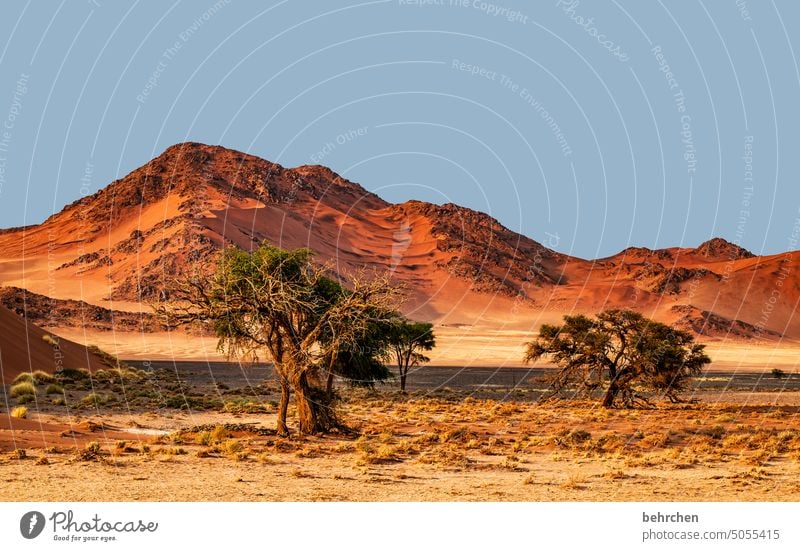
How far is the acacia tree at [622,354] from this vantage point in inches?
2170

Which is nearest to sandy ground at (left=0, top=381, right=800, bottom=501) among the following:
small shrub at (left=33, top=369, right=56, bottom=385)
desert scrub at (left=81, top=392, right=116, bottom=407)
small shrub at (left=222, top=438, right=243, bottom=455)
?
small shrub at (left=222, top=438, right=243, bottom=455)

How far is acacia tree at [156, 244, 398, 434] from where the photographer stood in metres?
33.6

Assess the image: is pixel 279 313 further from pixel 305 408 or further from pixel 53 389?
pixel 53 389

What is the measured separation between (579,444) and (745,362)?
428 ft

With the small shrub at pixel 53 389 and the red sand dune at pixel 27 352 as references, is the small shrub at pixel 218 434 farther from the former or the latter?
the red sand dune at pixel 27 352

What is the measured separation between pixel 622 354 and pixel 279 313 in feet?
93.4

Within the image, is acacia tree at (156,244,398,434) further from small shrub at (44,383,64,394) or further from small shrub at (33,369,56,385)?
small shrub at (33,369,56,385)

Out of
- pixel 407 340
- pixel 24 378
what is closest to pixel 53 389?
pixel 24 378

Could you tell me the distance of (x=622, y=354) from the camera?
183 ft

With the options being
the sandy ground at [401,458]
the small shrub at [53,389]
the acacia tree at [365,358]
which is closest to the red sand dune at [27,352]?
the small shrub at [53,389]

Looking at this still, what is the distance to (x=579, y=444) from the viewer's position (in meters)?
36.6

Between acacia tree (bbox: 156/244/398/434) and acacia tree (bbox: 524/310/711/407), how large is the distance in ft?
71.5

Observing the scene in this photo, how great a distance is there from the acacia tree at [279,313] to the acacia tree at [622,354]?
2179 centimetres

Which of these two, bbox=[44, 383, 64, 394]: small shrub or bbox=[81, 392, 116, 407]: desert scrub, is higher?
bbox=[44, 383, 64, 394]: small shrub
